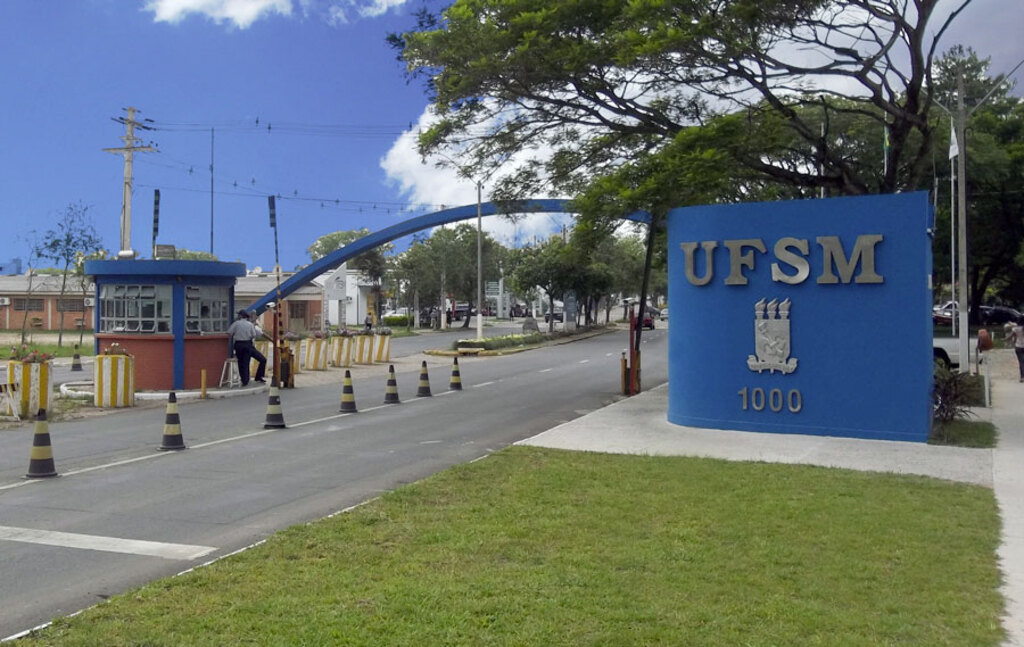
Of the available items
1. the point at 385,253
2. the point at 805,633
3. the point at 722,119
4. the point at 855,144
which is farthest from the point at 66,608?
the point at 385,253

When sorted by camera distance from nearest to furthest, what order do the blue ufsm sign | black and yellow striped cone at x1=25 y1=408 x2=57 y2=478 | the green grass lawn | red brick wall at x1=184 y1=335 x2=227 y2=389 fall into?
1. the green grass lawn
2. black and yellow striped cone at x1=25 y1=408 x2=57 y2=478
3. the blue ufsm sign
4. red brick wall at x1=184 y1=335 x2=227 y2=389

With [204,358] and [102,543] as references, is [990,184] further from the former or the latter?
[102,543]

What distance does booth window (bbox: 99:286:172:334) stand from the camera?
20016 millimetres

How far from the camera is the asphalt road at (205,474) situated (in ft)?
22.6

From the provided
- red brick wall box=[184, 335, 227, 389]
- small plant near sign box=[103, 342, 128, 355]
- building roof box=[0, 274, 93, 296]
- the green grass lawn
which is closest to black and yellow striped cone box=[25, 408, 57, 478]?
the green grass lawn

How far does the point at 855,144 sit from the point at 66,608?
29491mm

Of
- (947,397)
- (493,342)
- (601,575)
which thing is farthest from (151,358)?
(493,342)

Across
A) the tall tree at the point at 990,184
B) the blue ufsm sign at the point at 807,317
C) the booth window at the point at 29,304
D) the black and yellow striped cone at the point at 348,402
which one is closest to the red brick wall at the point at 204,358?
the black and yellow striped cone at the point at 348,402

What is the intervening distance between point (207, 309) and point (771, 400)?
42.2 ft

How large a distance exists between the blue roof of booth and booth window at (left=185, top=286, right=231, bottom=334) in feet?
1.38

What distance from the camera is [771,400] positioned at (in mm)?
13883

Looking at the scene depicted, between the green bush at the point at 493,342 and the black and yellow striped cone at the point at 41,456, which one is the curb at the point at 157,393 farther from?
the green bush at the point at 493,342

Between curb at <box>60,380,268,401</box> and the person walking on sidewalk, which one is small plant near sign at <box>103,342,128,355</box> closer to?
curb at <box>60,380,268,401</box>

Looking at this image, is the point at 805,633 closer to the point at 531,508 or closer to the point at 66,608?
the point at 531,508
